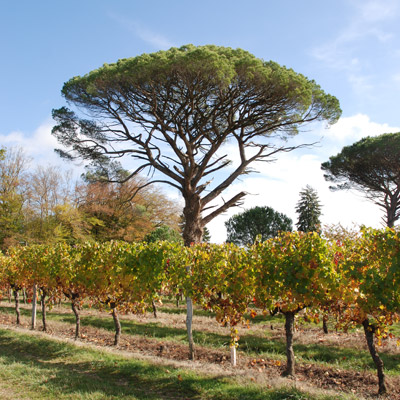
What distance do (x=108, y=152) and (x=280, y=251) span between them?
51.0ft

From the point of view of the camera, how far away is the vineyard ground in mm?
5734

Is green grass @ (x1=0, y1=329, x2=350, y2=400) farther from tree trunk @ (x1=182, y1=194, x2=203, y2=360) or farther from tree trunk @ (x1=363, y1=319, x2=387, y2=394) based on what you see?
tree trunk @ (x1=182, y1=194, x2=203, y2=360)

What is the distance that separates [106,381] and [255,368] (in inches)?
112

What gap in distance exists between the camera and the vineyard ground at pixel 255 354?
5734 millimetres

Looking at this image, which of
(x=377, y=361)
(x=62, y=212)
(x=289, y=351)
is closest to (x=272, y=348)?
(x=289, y=351)

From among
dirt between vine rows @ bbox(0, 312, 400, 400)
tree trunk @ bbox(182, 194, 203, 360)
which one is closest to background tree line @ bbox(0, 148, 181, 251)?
tree trunk @ bbox(182, 194, 203, 360)

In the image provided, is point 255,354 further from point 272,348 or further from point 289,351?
point 289,351

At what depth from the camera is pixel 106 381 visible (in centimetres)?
628

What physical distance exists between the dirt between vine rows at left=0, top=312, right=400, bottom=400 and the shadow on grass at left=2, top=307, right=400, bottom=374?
46 centimetres

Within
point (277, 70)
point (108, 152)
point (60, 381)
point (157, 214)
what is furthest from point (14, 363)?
point (157, 214)

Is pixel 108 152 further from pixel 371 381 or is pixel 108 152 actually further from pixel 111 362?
pixel 371 381

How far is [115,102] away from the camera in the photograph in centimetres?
1953

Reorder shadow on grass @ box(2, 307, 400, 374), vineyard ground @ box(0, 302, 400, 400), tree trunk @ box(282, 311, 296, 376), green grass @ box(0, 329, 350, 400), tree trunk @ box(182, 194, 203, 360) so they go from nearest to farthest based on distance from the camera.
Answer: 1. green grass @ box(0, 329, 350, 400)
2. vineyard ground @ box(0, 302, 400, 400)
3. tree trunk @ box(282, 311, 296, 376)
4. shadow on grass @ box(2, 307, 400, 374)
5. tree trunk @ box(182, 194, 203, 360)

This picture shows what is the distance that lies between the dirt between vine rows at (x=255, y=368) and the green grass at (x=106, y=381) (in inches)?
16.9
